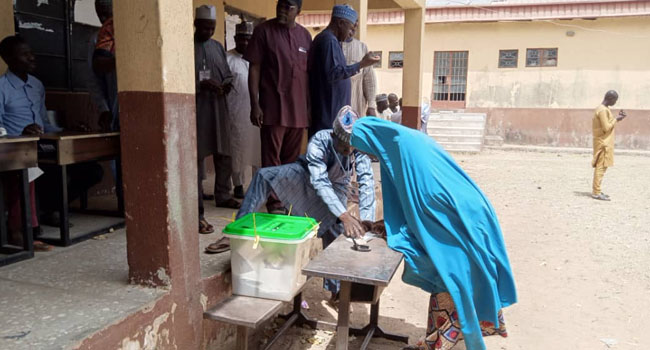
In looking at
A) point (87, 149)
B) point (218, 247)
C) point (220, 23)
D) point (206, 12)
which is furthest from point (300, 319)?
point (220, 23)

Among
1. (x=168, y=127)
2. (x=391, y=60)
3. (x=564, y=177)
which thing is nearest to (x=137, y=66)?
(x=168, y=127)

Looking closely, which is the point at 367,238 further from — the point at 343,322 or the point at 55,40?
the point at 55,40

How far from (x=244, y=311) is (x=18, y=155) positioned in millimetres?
1702

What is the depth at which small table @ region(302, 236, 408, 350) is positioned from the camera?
270 centimetres

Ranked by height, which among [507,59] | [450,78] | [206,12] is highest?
[507,59]

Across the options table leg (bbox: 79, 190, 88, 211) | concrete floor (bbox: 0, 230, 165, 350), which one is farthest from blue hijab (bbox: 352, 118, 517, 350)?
table leg (bbox: 79, 190, 88, 211)

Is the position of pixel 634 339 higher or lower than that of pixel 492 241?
lower

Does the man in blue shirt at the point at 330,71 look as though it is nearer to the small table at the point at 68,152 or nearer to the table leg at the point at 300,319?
the table leg at the point at 300,319

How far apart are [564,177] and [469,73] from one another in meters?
7.56

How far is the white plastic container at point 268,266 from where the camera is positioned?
303 centimetres

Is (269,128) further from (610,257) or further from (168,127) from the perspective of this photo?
(610,257)

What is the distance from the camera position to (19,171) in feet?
10.9

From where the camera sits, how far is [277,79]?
454cm

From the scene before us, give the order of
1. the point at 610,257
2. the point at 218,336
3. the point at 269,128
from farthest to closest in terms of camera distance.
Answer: the point at 610,257 → the point at 269,128 → the point at 218,336
